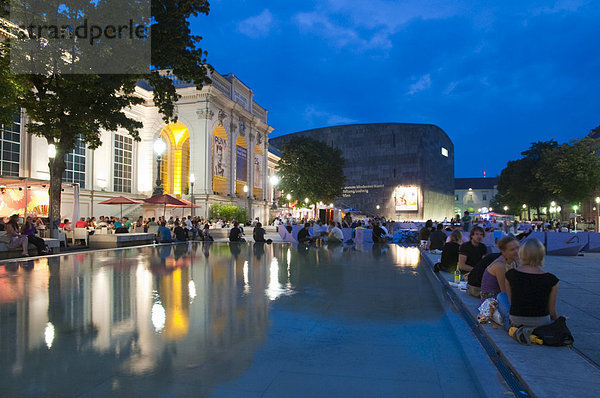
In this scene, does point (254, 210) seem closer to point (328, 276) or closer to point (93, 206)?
point (93, 206)

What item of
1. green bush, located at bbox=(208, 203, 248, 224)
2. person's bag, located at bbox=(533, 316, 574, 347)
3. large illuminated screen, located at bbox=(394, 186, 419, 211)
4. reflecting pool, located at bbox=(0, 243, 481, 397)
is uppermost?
large illuminated screen, located at bbox=(394, 186, 419, 211)

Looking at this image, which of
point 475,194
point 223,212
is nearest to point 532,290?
Result: point 223,212

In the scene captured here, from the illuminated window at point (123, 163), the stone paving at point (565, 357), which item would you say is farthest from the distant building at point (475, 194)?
the stone paving at point (565, 357)

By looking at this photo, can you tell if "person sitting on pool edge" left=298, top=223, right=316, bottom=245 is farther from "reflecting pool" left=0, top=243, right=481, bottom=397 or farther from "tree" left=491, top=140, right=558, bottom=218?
"tree" left=491, top=140, right=558, bottom=218

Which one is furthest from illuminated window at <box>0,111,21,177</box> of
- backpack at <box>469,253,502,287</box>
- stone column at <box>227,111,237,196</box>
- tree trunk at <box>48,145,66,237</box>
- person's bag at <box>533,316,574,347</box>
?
person's bag at <box>533,316,574,347</box>

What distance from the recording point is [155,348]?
3861 mm

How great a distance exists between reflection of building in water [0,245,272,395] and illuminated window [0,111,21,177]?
1729 centimetres

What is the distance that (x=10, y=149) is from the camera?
22.4 meters

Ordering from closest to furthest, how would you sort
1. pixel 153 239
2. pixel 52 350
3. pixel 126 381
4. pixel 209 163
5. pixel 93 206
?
pixel 126 381
pixel 52 350
pixel 153 239
pixel 93 206
pixel 209 163

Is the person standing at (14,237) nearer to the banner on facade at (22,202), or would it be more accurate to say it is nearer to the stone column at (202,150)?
the banner on facade at (22,202)

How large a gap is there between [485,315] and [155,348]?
3.61 metres

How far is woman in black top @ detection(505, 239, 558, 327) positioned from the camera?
3.86 meters

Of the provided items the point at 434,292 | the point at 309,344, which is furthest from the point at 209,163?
the point at 309,344

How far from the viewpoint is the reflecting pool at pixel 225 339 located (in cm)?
304
